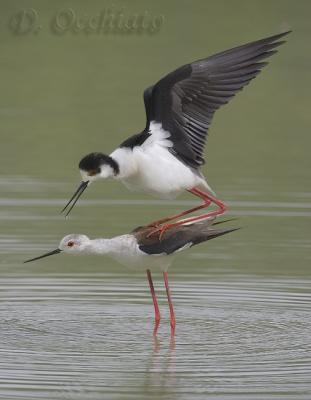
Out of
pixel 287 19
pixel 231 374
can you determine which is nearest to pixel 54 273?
pixel 231 374

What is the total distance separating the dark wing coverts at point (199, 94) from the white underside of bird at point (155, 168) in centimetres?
10

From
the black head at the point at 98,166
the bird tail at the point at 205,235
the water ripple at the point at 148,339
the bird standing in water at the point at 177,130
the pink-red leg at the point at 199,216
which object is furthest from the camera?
the pink-red leg at the point at 199,216

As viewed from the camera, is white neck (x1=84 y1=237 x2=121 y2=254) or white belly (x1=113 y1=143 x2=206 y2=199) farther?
white neck (x1=84 y1=237 x2=121 y2=254)

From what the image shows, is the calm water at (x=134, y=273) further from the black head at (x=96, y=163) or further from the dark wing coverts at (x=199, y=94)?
the dark wing coverts at (x=199, y=94)

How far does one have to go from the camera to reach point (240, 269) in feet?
42.7

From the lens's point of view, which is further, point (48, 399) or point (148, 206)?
point (148, 206)

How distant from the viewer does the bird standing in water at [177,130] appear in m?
10.7

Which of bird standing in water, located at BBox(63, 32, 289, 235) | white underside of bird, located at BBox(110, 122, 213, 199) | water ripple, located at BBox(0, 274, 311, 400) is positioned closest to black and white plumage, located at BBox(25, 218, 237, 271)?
bird standing in water, located at BBox(63, 32, 289, 235)

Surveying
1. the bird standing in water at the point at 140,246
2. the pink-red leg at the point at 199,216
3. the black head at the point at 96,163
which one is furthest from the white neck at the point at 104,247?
the black head at the point at 96,163

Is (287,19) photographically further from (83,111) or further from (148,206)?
(148,206)

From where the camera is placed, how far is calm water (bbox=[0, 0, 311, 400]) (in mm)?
9633

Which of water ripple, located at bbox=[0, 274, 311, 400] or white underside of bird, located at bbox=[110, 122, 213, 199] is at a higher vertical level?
white underside of bird, located at bbox=[110, 122, 213, 199]

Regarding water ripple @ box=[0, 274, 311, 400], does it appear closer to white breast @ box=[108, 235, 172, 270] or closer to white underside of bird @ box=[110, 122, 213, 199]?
white breast @ box=[108, 235, 172, 270]

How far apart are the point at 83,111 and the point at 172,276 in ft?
29.8
